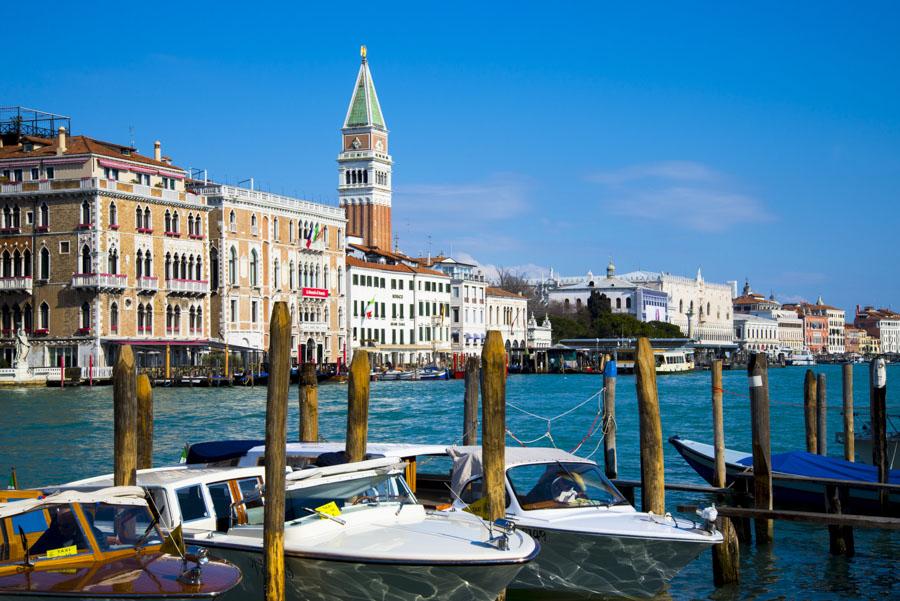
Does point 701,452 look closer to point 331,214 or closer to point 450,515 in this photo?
point 450,515

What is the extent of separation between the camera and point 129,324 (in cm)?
4956

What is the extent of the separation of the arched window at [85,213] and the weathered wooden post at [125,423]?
38.4 m

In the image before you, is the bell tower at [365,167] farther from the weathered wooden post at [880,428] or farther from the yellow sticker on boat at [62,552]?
the yellow sticker on boat at [62,552]

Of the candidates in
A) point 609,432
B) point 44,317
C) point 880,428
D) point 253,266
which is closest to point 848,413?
point 880,428

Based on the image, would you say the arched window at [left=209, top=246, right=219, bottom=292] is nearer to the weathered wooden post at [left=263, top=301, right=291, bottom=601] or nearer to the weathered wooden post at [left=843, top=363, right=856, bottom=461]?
the weathered wooden post at [left=843, top=363, right=856, bottom=461]

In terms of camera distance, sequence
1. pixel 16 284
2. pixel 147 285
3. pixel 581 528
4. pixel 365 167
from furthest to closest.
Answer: pixel 365 167, pixel 147 285, pixel 16 284, pixel 581 528

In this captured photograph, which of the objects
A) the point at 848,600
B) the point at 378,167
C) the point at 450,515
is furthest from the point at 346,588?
the point at 378,167

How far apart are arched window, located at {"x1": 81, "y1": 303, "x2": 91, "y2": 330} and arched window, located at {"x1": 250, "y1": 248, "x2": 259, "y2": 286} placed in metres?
9.47

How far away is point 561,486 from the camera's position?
10867 mm

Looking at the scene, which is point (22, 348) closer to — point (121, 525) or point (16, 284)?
point (16, 284)

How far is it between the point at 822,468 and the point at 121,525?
29.3 ft

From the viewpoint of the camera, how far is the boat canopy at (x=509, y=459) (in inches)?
436

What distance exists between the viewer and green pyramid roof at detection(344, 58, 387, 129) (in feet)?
295

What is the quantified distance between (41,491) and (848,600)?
7.59 m
